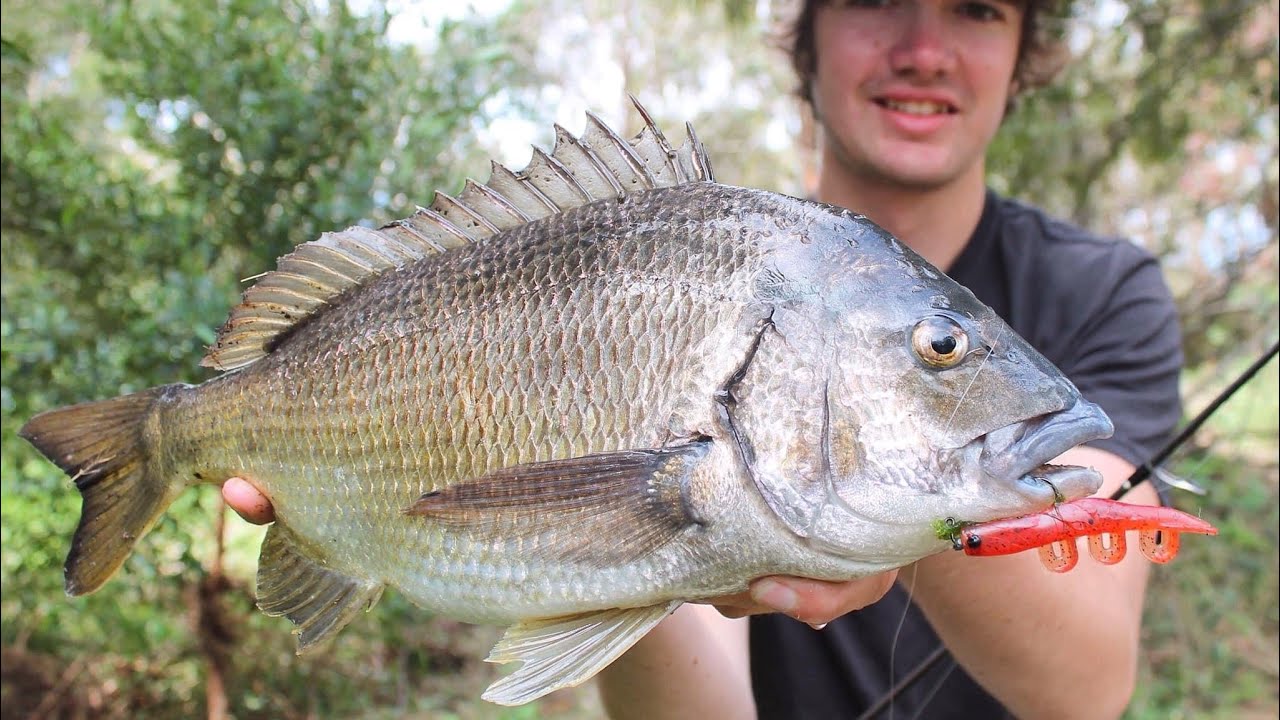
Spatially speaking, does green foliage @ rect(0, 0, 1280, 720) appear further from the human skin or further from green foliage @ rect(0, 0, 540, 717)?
the human skin

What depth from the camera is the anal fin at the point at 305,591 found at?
1.47 metres

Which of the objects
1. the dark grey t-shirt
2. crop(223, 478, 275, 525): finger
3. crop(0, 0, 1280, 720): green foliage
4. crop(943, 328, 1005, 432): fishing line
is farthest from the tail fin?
the dark grey t-shirt

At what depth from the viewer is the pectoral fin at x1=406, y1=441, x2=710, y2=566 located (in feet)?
3.73

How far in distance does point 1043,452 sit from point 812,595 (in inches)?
13.4

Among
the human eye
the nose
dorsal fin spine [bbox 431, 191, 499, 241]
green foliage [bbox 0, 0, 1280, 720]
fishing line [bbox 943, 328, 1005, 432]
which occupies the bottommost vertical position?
green foliage [bbox 0, 0, 1280, 720]

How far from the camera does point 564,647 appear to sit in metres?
1.25

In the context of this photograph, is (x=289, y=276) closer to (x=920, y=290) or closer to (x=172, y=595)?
(x=920, y=290)

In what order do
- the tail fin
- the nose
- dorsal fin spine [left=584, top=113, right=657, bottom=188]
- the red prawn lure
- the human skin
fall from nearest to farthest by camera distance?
the red prawn lure, dorsal fin spine [left=584, top=113, right=657, bottom=188], the human skin, the tail fin, the nose

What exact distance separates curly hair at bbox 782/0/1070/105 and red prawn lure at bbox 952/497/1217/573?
5.57 ft

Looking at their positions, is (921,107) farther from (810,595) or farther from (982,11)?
(810,595)

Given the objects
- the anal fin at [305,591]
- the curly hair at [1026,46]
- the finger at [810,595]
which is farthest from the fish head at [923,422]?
the curly hair at [1026,46]

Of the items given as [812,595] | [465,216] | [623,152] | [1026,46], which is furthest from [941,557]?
[1026,46]

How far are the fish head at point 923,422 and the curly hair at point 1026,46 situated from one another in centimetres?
151

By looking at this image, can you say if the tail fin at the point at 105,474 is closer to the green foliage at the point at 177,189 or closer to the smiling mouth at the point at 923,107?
the green foliage at the point at 177,189
